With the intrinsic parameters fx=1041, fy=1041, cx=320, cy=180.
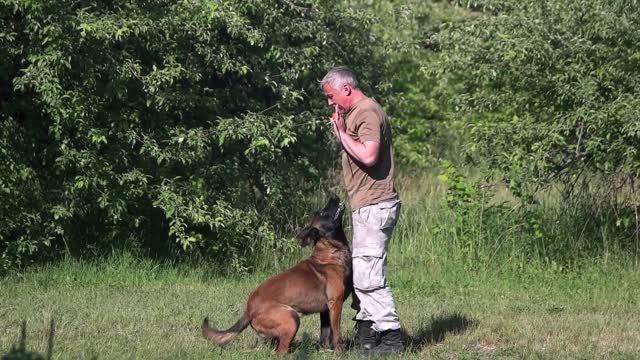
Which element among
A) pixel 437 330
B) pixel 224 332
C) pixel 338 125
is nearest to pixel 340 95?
pixel 338 125

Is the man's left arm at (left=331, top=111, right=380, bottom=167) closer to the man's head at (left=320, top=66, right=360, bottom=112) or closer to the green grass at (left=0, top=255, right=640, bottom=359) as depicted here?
the man's head at (left=320, top=66, right=360, bottom=112)

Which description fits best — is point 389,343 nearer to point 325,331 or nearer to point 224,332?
point 325,331

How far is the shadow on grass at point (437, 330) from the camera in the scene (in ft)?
28.2

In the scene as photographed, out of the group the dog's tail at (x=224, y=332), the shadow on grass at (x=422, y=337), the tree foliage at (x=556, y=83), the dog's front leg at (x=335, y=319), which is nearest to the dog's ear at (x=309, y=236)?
the dog's front leg at (x=335, y=319)

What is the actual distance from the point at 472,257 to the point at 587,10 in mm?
3171

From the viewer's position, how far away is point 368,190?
7.73 metres

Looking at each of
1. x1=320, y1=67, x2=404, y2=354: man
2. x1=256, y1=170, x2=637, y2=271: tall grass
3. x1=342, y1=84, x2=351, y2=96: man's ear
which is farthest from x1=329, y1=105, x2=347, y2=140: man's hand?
x1=256, y1=170, x2=637, y2=271: tall grass

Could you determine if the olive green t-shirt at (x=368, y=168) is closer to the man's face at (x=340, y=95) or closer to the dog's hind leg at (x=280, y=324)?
the man's face at (x=340, y=95)

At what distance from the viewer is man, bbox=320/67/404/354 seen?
767 centimetres

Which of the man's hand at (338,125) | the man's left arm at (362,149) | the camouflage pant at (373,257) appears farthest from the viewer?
the camouflage pant at (373,257)

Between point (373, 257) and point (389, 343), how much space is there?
745 millimetres

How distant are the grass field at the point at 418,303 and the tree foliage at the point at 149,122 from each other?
538 mm

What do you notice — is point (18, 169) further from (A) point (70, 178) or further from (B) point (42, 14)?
(B) point (42, 14)

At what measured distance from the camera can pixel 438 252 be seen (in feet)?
42.1
